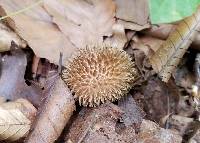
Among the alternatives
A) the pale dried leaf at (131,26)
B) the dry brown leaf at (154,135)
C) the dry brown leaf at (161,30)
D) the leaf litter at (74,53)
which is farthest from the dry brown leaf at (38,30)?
the dry brown leaf at (154,135)

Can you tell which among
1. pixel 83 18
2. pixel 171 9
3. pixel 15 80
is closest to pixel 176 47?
pixel 171 9

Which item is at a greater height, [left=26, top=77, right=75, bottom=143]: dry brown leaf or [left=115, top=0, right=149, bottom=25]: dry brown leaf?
[left=115, top=0, right=149, bottom=25]: dry brown leaf

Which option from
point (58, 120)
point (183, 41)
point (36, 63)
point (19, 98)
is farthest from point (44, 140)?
point (183, 41)

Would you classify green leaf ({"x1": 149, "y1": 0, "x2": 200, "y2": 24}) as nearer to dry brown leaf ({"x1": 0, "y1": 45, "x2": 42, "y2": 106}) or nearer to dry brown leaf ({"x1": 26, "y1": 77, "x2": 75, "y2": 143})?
dry brown leaf ({"x1": 26, "y1": 77, "x2": 75, "y2": 143})

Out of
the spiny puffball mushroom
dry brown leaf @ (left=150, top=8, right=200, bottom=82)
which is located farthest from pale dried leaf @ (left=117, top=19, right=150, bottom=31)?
the spiny puffball mushroom

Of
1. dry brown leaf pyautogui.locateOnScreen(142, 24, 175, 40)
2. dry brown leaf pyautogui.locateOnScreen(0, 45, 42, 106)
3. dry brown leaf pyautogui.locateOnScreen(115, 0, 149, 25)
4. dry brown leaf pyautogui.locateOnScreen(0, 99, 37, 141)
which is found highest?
dry brown leaf pyautogui.locateOnScreen(115, 0, 149, 25)

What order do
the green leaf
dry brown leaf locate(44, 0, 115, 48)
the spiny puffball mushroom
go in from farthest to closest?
1. dry brown leaf locate(44, 0, 115, 48)
2. the spiny puffball mushroom
3. the green leaf

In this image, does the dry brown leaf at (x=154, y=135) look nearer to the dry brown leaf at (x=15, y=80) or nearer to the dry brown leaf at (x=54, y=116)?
the dry brown leaf at (x=54, y=116)

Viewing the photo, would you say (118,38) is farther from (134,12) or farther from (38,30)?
(38,30)
